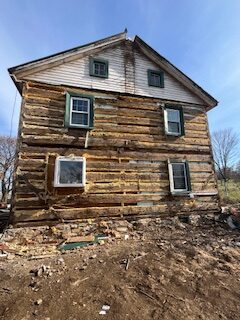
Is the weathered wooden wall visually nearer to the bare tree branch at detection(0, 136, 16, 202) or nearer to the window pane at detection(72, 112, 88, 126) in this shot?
the window pane at detection(72, 112, 88, 126)

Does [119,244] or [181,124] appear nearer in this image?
[119,244]

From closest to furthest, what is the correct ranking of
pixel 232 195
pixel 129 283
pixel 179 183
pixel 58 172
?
pixel 129 283 → pixel 58 172 → pixel 179 183 → pixel 232 195

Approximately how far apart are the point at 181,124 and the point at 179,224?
5.46m

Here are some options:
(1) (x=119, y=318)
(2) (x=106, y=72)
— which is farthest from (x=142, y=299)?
(2) (x=106, y=72)

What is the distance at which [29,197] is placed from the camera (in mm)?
9367

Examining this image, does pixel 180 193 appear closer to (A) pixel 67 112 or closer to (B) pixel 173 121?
(B) pixel 173 121

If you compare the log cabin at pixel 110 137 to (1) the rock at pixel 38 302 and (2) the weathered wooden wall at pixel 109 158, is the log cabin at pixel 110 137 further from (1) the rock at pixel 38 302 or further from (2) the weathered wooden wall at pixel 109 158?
(1) the rock at pixel 38 302

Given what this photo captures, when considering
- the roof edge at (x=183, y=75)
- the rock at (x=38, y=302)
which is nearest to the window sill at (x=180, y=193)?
the roof edge at (x=183, y=75)

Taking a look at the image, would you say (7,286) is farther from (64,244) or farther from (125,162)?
(125,162)

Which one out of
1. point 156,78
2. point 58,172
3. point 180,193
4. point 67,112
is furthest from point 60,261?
point 156,78

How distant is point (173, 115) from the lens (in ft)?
42.2

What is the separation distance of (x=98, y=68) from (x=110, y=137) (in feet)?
13.0

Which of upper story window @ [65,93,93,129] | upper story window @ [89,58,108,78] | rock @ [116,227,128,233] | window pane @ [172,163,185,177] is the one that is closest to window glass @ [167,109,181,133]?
window pane @ [172,163,185,177]

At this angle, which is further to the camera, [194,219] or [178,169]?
[178,169]
